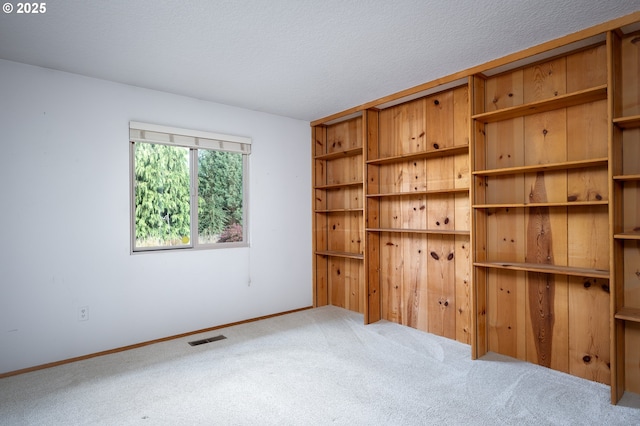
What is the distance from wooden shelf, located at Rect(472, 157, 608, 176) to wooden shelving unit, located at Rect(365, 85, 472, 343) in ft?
0.90

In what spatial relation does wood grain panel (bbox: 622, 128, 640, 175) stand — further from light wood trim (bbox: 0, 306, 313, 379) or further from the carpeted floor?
light wood trim (bbox: 0, 306, 313, 379)

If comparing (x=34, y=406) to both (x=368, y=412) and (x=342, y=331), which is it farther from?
(x=342, y=331)

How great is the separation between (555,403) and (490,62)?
2.44 metres

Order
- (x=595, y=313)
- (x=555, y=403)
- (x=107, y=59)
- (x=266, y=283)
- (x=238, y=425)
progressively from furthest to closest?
(x=266, y=283) → (x=107, y=59) → (x=595, y=313) → (x=555, y=403) → (x=238, y=425)

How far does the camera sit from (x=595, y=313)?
247 cm

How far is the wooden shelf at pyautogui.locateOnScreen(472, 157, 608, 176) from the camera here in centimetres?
229

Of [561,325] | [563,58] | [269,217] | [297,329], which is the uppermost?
[563,58]

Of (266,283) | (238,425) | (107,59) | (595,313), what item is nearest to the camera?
(238,425)

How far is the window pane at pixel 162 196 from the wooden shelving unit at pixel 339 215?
1.66 metres

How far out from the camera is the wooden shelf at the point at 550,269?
2290 millimetres

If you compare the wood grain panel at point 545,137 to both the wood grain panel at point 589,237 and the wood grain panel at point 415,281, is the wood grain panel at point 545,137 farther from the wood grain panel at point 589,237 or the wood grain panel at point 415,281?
the wood grain panel at point 415,281

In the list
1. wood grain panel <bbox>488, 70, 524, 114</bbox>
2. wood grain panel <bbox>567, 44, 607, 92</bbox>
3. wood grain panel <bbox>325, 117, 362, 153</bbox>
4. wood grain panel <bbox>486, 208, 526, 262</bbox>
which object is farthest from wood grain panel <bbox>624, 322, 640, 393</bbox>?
wood grain panel <bbox>325, 117, 362, 153</bbox>

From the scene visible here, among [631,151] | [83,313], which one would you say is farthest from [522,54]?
[83,313]

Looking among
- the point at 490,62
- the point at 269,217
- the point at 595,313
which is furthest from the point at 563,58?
the point at 269,217
